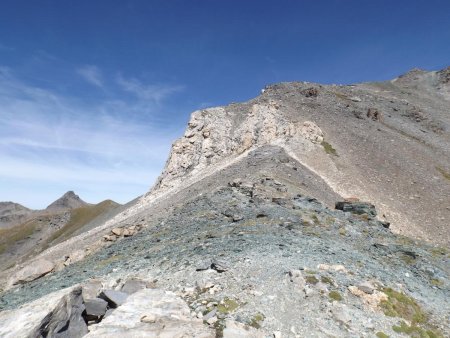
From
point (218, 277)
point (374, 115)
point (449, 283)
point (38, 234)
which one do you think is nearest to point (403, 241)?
point (449, 283)

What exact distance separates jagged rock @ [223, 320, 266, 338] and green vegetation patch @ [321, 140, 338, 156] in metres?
44.0

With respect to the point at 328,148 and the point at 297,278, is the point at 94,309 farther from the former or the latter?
the point at 328,148

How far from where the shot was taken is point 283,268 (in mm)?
18516

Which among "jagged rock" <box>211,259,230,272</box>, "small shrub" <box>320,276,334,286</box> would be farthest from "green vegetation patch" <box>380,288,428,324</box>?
"jagged rock" <box>211,259,230,272</box>

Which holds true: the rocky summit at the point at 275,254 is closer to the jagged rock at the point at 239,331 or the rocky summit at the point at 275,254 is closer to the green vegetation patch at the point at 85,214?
the jagged rock at the point at 239,331

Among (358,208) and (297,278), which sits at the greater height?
(358,208)

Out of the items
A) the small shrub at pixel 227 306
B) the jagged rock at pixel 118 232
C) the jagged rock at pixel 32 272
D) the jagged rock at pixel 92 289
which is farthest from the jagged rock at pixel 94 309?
the jagged rock at pixel 118 232

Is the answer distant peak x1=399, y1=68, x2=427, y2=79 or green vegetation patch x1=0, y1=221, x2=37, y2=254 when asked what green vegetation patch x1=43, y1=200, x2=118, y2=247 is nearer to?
green vegetation patch x1=0, y1=221, x2=37, y2=254

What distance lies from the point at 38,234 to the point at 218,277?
17212 cm

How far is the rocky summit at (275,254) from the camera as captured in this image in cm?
1462

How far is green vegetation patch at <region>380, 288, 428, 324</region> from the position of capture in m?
16.5

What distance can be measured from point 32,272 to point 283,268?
76.4 ft

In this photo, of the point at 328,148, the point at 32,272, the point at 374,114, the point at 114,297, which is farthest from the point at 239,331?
the point at 374,114

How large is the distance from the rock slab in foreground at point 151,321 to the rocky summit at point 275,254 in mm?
72
